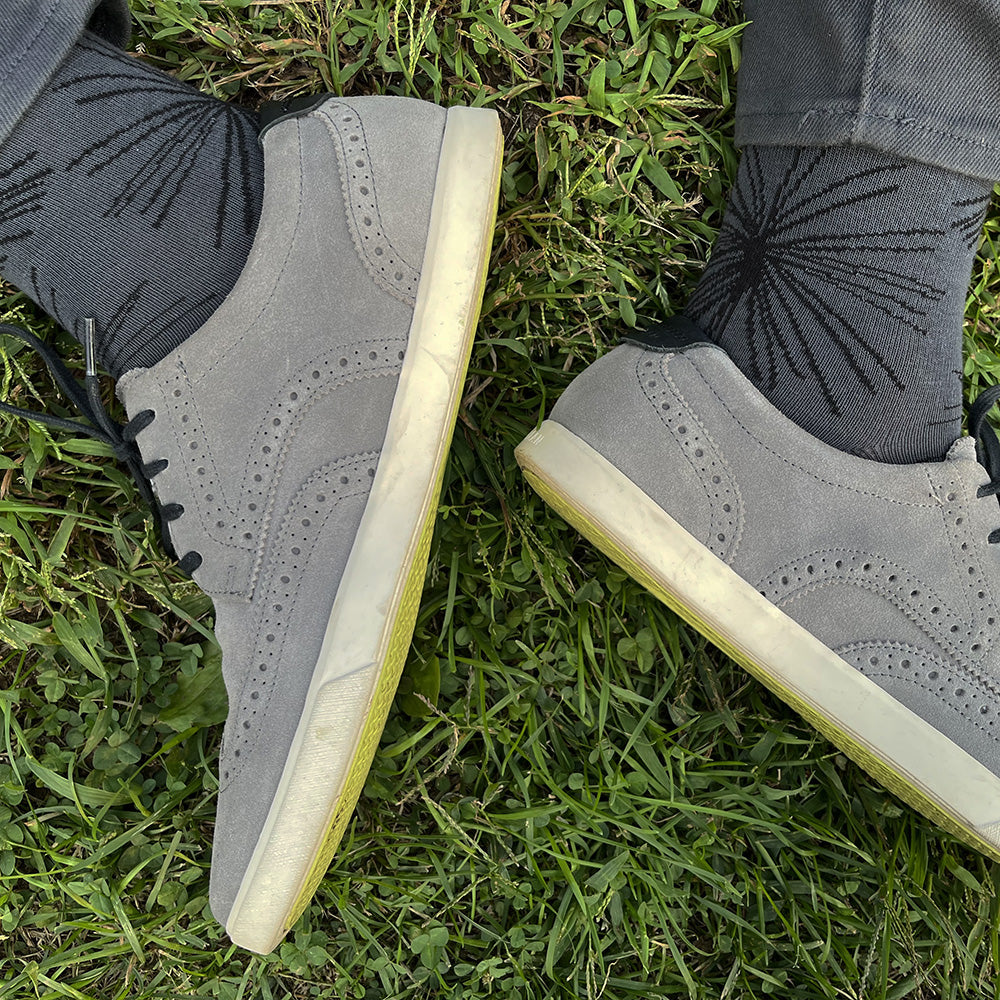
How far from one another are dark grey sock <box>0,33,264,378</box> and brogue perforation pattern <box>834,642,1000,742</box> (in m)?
1.17

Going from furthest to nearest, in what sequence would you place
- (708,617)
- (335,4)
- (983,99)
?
(335,4) < (708,617) < (983,99)

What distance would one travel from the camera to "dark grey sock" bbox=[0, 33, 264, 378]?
1.23 m

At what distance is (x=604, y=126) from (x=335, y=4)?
52 centimetres

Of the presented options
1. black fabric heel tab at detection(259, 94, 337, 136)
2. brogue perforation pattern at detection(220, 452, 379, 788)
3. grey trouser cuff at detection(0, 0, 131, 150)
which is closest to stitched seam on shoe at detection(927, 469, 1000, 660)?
brogue perforation pattern at detection(220, 452, 379, 788)

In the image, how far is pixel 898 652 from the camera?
1.33 m

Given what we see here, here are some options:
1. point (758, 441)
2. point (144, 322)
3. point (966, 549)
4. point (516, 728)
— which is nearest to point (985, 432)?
point (966, 549)

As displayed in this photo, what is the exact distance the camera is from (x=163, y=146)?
1.27 m

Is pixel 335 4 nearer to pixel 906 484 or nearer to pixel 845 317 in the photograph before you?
pixel 845 317

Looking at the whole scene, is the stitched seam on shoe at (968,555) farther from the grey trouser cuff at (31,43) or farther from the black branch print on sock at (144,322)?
the grey trouser cuff at (31,43)

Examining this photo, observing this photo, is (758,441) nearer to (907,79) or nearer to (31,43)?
(907,79)

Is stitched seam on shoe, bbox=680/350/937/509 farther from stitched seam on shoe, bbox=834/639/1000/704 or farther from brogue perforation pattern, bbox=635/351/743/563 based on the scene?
stitched seam on shoe, bbox=834/639/1000/704

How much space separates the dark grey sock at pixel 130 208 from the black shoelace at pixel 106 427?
9 centimetres

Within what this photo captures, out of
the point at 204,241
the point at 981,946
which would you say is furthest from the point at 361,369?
the point at 981,946

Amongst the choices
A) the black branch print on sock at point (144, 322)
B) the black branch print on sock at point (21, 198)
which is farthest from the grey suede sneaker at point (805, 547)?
the black branch print on sock at point (21, 198)
